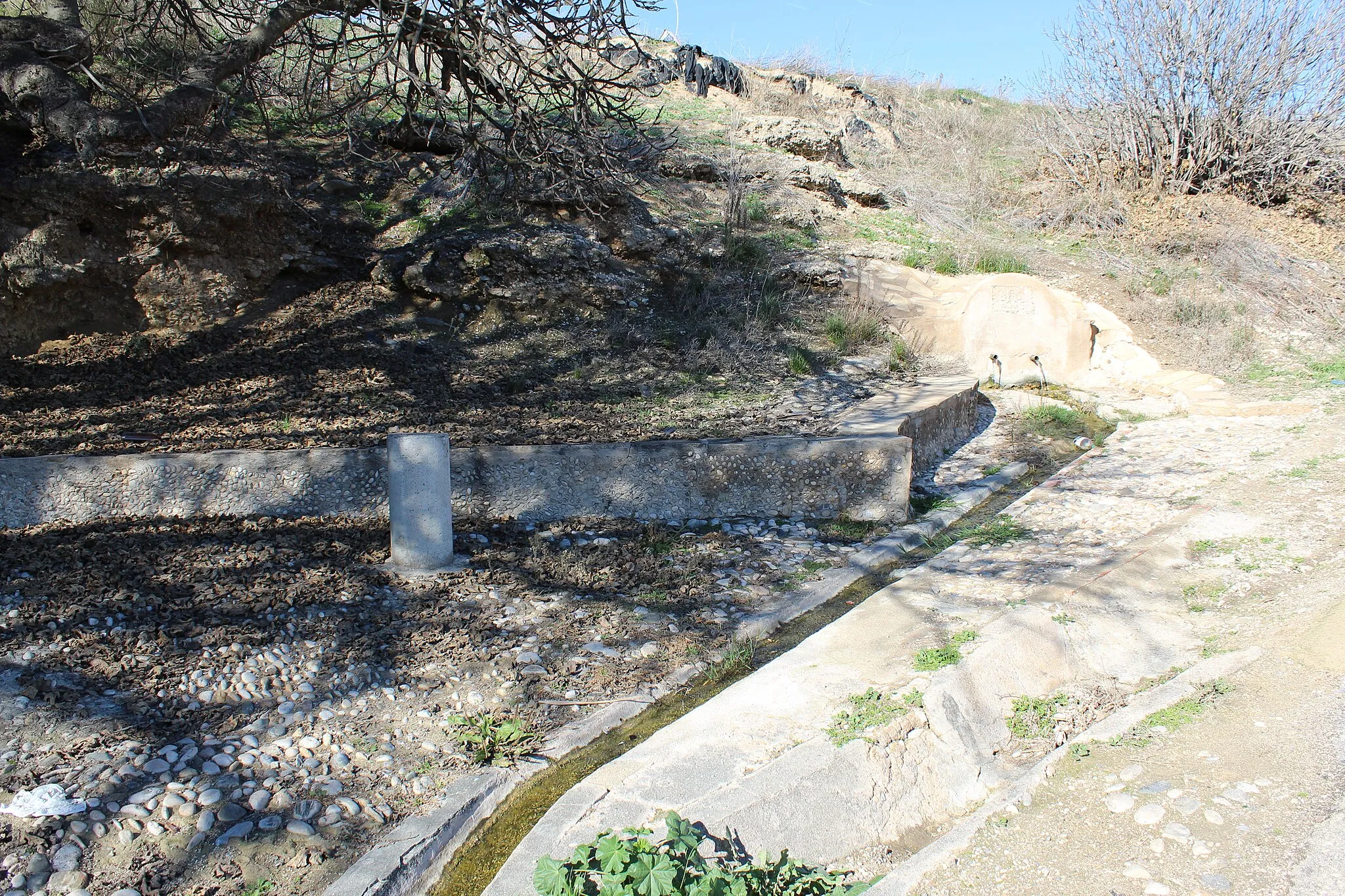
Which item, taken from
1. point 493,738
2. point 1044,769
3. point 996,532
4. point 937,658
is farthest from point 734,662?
point 996,532

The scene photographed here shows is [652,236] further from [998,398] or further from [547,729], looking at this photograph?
[547,729]

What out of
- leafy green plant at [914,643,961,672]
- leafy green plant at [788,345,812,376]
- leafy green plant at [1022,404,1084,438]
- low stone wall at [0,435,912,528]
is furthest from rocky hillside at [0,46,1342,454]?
leafy green plant at [914,643,961,672]

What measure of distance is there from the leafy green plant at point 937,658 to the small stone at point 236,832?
87.6 inches

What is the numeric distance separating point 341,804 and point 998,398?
22.4 feet

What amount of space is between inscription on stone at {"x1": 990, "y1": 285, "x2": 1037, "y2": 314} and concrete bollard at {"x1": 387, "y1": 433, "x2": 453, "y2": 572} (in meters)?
6.05

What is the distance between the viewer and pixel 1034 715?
304 cm

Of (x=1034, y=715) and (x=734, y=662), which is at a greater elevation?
(x=1034, y=715)

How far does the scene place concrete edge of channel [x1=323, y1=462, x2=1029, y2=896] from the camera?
2531 millimetres

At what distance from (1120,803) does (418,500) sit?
3177 mm

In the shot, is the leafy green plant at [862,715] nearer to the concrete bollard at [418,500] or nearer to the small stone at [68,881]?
the small stone at [68,881]

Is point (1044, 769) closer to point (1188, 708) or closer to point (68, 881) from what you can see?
point (1188, 708)

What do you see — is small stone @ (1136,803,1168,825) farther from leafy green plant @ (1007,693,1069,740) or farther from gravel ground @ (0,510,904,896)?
gravel ground @ (0,510,904,896)

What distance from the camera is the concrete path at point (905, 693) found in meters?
2.57

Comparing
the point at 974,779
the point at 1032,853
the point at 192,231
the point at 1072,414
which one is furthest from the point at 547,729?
the point at 1072,414
